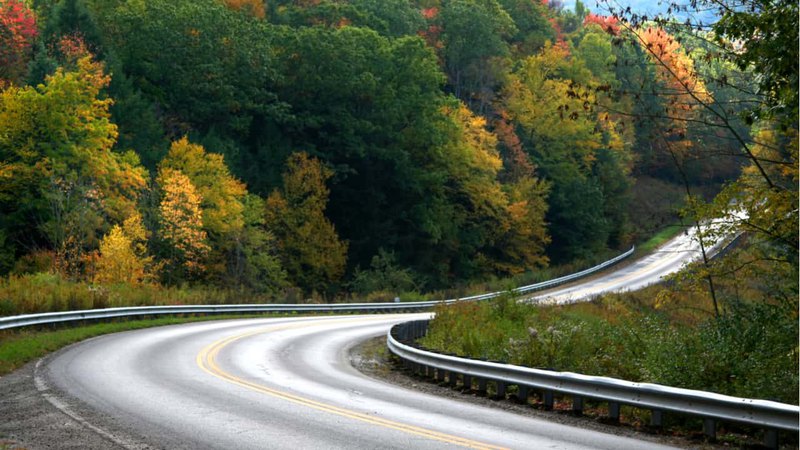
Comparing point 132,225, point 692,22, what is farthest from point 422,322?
point 132,225

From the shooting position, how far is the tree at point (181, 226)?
48.0 metres

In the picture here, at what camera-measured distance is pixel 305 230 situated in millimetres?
59781

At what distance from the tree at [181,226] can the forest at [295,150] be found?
135 millimetres

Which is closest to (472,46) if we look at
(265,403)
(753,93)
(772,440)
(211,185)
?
(211,185)

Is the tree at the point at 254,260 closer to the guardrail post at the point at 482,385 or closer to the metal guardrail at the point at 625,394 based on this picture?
the metal guardrail at the point at 625,394

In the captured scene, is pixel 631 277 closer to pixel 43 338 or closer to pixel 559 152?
pixel 559 152

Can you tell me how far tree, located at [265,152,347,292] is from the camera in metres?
59.3

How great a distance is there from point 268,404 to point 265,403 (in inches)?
3.8

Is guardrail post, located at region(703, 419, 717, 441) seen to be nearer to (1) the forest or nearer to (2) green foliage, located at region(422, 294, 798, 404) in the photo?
(2) green foliage, located at region(422, 294, 798, 404)

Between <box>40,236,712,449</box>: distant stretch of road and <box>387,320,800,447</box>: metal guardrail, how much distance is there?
650 millimetres

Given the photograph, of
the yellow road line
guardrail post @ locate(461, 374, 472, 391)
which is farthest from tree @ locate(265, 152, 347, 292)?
guardrail post @ locate(461, 374, 472, 391)

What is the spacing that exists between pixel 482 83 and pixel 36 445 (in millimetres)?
77242

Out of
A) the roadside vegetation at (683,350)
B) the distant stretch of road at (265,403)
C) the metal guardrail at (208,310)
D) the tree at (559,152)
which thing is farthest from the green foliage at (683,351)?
the tree at (559,152)

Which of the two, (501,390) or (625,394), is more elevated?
(625,394)
